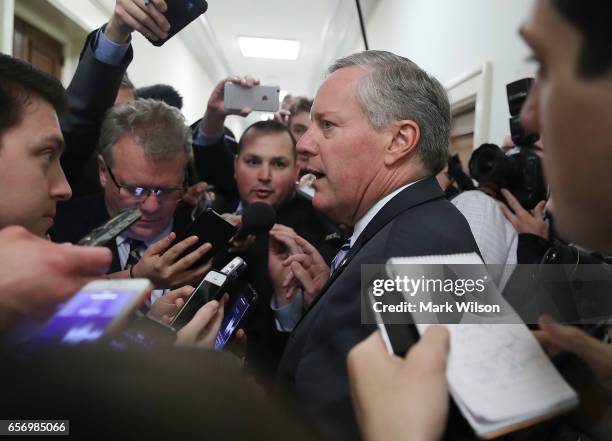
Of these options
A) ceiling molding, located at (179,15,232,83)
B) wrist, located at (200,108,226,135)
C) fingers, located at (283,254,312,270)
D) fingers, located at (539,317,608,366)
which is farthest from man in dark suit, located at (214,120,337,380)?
ceiling molding, located at (179,15,232,83)


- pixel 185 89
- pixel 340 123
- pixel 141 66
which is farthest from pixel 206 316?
pixel 185 89

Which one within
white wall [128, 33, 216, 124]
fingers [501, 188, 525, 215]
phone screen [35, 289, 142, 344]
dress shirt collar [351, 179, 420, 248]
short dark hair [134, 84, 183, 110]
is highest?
white wall [128, 33, 216, 124]

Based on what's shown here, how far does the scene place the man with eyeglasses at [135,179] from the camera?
4.31 feet

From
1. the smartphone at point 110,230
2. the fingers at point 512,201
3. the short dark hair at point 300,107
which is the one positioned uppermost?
the short dark hair at point 300,107

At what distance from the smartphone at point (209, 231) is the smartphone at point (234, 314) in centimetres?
18

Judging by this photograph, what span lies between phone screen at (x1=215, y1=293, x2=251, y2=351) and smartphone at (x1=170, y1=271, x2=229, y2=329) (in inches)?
4.3

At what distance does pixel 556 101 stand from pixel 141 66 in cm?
403

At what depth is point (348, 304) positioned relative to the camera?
74 cm

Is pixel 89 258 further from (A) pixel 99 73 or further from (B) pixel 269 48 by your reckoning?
(B) pixel 269 48

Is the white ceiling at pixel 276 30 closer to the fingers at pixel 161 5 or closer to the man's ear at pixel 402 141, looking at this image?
the fingers at pixel 161 5

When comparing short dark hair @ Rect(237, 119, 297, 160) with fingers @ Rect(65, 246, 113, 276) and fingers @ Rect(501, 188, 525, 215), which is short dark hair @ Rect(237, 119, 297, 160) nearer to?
fingers @ Rect(501, 188, 525, 215)

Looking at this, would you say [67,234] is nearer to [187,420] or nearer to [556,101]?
[187,420]

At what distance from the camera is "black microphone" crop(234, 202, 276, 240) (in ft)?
4.22

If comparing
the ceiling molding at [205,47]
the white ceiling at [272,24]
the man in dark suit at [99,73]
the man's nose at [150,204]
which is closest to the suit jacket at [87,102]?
A: the man in dark suit at [99,73]
